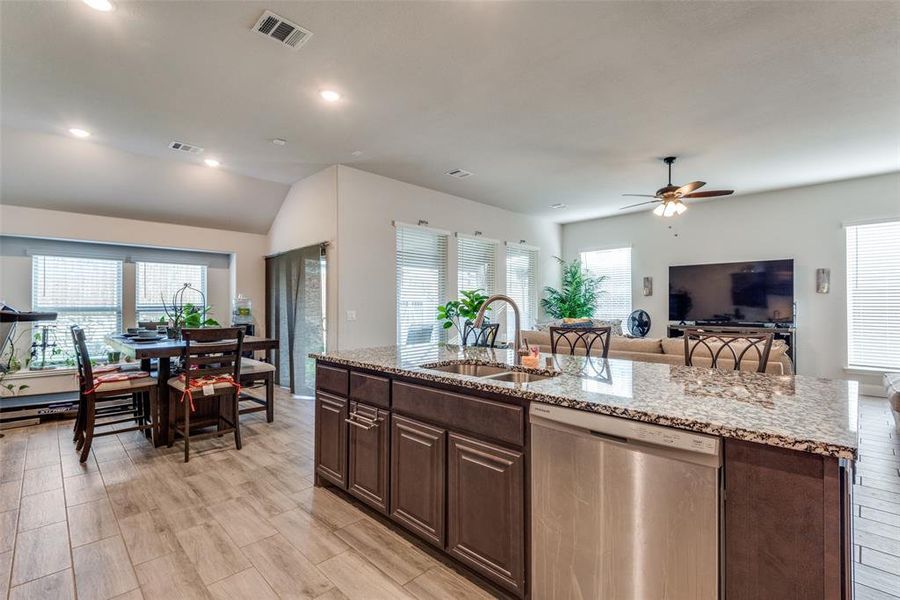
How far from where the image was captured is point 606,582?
1.40m

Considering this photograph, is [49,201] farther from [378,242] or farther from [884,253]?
[884,253]

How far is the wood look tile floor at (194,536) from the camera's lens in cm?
186

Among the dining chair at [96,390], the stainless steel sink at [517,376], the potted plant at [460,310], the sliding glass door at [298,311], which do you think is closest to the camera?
the stainless steel sink at [517,376]

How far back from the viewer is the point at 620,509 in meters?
1.36

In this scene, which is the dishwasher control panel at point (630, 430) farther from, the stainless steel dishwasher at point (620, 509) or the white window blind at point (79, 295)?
the white window blind at point (79, 295)

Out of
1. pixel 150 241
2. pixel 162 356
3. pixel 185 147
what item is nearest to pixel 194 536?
pixel 162 356

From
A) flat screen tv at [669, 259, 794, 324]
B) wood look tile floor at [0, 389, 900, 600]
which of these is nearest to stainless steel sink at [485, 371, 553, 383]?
wood look tile floor at [0, 389, 900, 600]

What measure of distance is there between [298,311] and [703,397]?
17.2 ft

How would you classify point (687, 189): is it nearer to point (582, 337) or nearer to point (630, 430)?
point (582, 337)

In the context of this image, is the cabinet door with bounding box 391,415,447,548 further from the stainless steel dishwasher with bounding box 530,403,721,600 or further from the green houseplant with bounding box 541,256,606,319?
the green houseplant with bounding box 541,256,606,319

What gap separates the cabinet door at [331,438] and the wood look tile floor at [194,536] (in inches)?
6.7

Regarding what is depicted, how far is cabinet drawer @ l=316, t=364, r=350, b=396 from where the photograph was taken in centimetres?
→ 256

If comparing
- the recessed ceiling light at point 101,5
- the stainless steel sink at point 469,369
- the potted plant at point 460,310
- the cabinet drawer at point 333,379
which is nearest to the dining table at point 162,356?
the cabinet drawer at point 333,379

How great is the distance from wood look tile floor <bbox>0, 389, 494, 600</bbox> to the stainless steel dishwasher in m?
0.58
